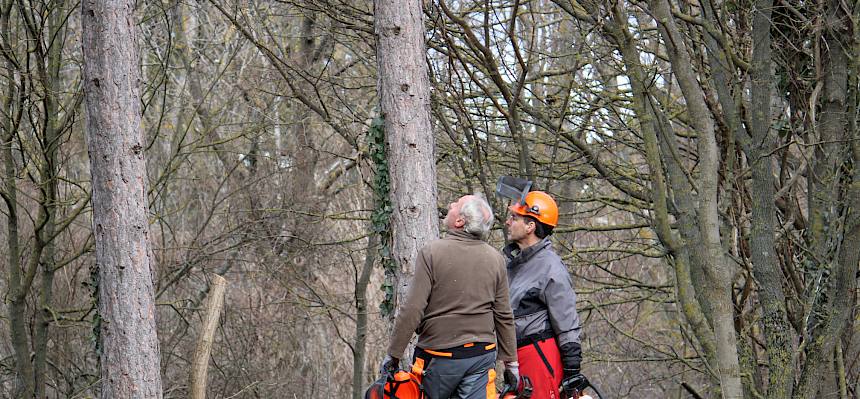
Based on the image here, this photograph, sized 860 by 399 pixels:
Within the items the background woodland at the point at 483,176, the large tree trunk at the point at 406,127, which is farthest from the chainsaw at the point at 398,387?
the background woodland at the point at 483,176

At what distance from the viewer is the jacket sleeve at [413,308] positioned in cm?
449

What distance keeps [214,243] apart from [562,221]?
456cm

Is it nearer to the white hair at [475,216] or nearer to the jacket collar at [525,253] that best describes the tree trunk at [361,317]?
the jacket collar at [525,253]

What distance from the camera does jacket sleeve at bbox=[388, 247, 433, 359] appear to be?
4.49m

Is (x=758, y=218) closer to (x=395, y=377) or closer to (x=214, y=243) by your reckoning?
(x=395, y=377)

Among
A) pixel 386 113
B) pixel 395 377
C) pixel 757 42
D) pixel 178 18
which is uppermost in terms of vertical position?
pixel 178 18

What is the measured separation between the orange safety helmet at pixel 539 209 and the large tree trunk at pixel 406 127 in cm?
53

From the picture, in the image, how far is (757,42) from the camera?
6.61 metres

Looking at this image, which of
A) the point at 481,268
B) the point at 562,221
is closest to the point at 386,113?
the point at 481,268

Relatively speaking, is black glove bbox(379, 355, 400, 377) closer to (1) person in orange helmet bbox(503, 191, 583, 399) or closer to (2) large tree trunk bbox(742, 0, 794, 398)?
(1) person in orange helmet bbox(503, 191, 583, 399)

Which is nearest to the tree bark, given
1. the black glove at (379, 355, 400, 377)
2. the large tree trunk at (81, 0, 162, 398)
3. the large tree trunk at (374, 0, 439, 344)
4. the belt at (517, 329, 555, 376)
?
the belt at (517, 329, 555, 376)

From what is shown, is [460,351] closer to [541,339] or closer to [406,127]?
[541,339]

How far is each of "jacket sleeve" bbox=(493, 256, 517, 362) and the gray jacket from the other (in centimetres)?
39

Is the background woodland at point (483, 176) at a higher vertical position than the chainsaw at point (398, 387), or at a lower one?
higher
